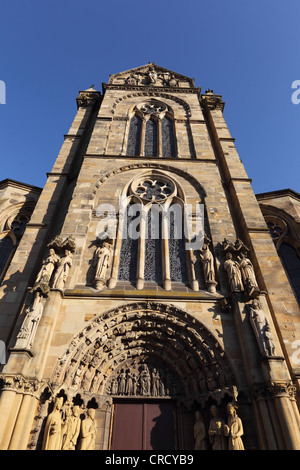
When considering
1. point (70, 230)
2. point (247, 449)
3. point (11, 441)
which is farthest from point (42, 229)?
point (247, 449)

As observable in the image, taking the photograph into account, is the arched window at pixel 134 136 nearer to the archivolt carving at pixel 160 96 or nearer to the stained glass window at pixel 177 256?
the archivolt carving at pixel 160 96

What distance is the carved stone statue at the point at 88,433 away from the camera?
563 cm

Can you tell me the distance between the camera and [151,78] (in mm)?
18891

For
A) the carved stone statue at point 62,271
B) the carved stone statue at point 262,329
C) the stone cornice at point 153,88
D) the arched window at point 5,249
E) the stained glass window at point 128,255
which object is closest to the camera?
the carved stone statue at point 262,329

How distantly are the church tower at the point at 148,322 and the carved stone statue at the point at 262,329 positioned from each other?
0.03m

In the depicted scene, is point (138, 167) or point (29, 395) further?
point (138, 167)

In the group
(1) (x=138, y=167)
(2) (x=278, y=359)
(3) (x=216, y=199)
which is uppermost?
(1) (x=138, y=167)

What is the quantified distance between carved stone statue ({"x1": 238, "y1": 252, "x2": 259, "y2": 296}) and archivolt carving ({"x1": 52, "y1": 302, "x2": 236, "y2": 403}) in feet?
4.59

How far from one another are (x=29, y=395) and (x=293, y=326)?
5.72m

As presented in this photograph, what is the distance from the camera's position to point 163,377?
7031mm

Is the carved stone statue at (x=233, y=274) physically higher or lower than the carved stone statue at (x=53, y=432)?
higher

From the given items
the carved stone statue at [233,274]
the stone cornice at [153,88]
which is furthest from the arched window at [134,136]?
the carved stone statue at [233,274]
